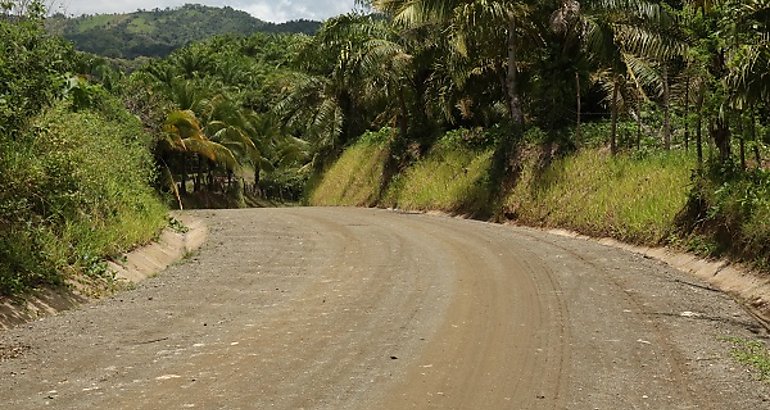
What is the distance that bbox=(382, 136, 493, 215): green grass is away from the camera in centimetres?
2439

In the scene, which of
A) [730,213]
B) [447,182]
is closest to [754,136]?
[730,213]

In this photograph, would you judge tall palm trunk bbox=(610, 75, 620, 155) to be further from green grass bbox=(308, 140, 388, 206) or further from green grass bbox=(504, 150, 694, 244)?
green grass bbox=(308, 140, 388, 206)

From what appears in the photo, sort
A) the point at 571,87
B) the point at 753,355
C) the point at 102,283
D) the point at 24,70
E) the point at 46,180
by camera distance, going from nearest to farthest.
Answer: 1. the point at 753,355
2. the point at 24,70
3. the point at 102,283
4. the point at 46,180
5. the point at 571,87

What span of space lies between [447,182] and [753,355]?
1938cm

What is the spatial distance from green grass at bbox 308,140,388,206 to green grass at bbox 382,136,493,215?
241 cm

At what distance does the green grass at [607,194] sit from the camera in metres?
15.6

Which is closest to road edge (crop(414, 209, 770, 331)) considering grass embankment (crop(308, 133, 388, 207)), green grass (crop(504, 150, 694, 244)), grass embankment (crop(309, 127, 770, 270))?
grass embankment (crop(309, 127, 770, 270))

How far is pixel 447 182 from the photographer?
87.0ft

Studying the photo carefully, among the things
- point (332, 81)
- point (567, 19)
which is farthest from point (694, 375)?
point (332, 81)

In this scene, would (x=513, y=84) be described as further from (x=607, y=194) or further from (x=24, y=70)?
(x=24, y=70)

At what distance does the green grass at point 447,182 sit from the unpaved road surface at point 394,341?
1116 cm

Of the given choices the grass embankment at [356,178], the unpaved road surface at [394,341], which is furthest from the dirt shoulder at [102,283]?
the grass embankment at [356,178]

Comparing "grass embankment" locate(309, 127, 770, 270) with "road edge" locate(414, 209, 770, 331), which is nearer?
"road edge" locate(414, 209, 770, 331)

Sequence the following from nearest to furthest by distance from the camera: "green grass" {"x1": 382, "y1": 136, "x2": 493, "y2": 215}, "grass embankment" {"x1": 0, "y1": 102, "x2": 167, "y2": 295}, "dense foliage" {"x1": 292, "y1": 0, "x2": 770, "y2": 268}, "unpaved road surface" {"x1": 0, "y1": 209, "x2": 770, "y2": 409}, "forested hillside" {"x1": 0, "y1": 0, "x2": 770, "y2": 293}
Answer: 1. "unpaved road surface" {"x1": 0, "y1": 209, "x2": 770, "y2": 409}
2. "grass embankment" {"x1": 0, "y1": 102, "x2": 167, "y2": 295}
3. "forested hillside" {"x1": 0, "y1": 0, "x2": 770, "y2": 293}
4. "dense foliage" {"x1": 292, "y1": 0, "x2": 770, "y2": 268}
5. "green grass" {"x1": 382, "y1": 136, "x2": 493, "y2": 215}
